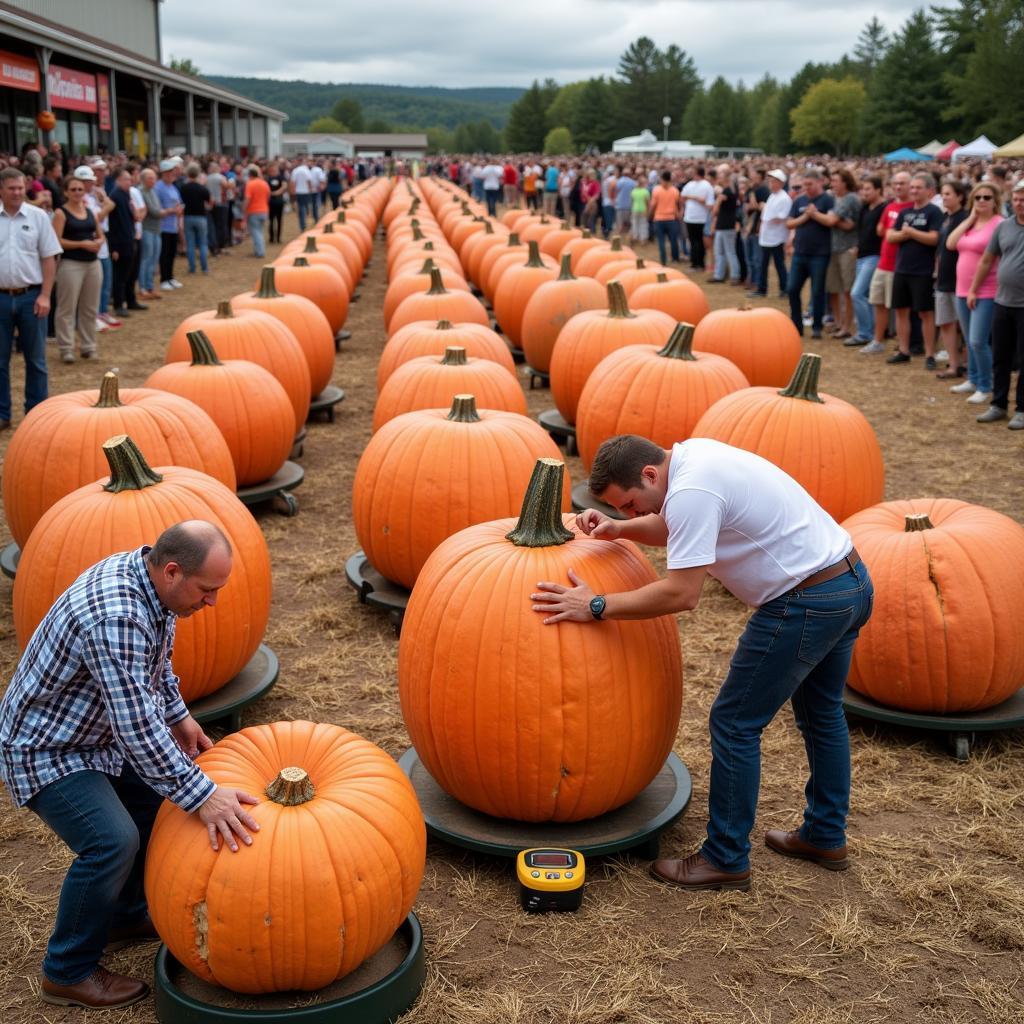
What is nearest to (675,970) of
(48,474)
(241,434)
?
(48,474)

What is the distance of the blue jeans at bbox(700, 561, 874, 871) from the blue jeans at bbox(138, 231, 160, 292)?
17.3 m

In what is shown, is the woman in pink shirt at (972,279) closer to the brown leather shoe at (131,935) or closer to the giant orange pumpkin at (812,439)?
the giant orange pumpkin at (812,439)

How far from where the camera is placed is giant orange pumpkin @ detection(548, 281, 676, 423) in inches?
389

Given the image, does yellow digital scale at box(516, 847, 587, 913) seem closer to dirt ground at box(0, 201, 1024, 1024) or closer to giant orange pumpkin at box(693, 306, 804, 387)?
dirt ground at box(0, 201, 1024, 1024)

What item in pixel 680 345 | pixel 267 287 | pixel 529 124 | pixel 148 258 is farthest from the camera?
pixel 529 124

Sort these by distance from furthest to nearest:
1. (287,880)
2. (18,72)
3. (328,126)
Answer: (328,126) < (18,72) < (287,880)

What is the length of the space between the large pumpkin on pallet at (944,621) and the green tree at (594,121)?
5480 inches

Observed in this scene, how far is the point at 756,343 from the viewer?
422 inches

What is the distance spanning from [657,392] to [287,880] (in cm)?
548

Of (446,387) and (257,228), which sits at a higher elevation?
(257,228)

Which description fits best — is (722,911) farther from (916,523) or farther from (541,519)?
(916,523)

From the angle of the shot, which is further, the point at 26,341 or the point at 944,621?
the point at 26,341

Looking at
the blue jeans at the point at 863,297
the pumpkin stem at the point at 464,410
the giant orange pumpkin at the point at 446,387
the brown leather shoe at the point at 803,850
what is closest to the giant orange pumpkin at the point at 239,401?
the giant orange pumpkin at the point at 446,387

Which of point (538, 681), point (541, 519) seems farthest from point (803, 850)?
point (541, 519)
